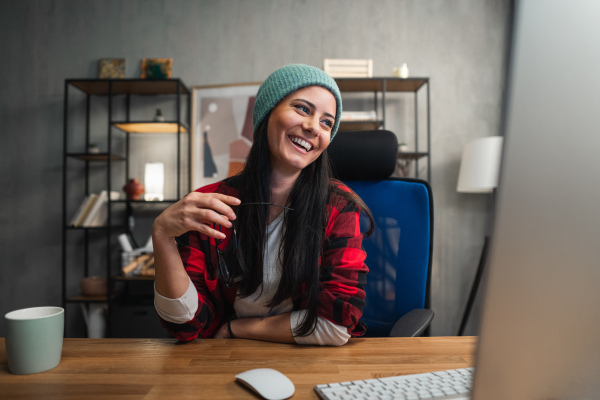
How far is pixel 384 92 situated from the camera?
2.64 meters

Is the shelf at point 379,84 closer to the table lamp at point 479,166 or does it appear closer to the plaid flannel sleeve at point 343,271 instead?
the table lamp at point 479,166

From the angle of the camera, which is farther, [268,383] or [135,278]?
[135,278]

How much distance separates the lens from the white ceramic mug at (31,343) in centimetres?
62

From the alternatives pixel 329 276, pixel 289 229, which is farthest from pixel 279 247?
pixel 329 276

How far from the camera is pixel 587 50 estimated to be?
0.27 meters

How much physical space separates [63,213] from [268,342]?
95.8 inches

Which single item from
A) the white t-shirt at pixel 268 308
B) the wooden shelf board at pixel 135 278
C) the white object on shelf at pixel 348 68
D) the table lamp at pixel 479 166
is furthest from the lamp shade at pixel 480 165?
the wooden shelf board at pixel 135 278

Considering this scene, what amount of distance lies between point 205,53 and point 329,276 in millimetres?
2510

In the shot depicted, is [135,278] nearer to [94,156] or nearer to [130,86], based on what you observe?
[94,156]

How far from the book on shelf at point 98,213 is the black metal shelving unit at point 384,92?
5.79 ft

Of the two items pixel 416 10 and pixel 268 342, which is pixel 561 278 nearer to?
pixel 268 342

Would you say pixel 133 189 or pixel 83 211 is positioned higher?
pixel 133 189

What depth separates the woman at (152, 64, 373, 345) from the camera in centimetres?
88

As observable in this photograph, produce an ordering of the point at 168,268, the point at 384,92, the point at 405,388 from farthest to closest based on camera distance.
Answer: the point at 384,92 < the point at 168,268 < the point at 405,388
